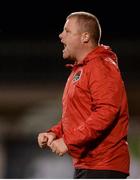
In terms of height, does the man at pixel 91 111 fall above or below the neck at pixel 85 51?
below

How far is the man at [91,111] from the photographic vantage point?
2.04 m

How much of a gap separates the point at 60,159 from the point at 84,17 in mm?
3934

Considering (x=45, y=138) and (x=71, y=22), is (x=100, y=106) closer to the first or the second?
(x=45, y=138)

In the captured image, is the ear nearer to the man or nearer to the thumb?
the man

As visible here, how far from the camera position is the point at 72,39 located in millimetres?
2225

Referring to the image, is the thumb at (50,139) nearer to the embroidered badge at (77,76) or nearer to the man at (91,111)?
the man at (91,111)

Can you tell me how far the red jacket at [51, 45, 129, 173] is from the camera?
2.03 m

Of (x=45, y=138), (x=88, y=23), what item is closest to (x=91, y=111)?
(x=45, y=138)

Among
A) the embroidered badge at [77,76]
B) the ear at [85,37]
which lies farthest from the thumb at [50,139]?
the ear at [85,37]

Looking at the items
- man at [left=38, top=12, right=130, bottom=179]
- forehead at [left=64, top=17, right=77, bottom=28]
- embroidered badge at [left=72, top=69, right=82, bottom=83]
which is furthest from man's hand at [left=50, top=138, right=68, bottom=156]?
forehead at [left=64, top=17, right=77, bottom=28]

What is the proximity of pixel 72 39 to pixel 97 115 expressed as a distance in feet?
1.14

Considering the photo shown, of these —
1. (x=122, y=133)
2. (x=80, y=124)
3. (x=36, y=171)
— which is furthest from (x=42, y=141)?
(x=36, y=171)

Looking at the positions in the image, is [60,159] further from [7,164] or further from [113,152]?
[113,152]

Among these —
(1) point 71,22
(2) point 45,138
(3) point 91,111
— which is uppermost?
(1) point 71,22
